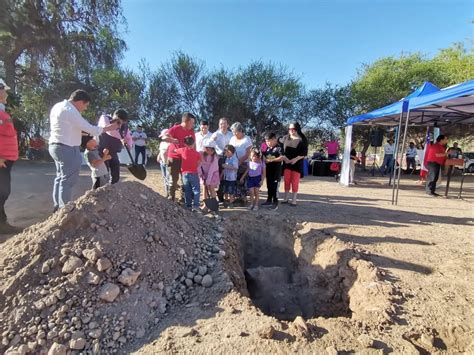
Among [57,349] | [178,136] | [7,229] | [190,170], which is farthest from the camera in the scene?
[178,136]

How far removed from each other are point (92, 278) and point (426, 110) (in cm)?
833

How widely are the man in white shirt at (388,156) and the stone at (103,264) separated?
12.9 metres

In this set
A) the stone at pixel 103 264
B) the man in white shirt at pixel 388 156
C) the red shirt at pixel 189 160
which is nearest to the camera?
the stone at pixel 103 264

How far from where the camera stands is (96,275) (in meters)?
2.37

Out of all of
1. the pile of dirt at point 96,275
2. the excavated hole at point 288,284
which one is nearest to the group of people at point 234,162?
the excavated hole at point 288,284

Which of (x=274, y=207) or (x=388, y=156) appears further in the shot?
(x=388, y=156)

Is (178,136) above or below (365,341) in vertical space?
above

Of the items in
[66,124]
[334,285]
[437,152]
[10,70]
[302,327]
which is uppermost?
[10,70]

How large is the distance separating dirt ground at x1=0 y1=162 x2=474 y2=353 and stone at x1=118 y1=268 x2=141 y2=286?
417 millimetres

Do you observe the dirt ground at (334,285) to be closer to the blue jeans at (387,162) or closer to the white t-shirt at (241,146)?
the white t-shirt at (241,146)

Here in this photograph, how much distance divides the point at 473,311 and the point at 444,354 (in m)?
0.69

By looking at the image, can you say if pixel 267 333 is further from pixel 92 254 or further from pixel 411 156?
pixel 411 156

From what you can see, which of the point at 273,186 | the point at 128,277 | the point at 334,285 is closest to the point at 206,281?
the point at 128,277

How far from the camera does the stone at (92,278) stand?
234cm
